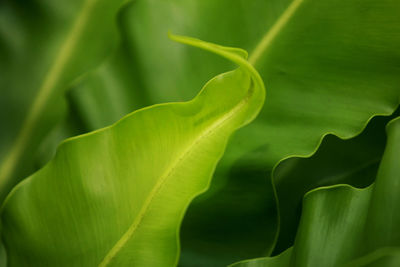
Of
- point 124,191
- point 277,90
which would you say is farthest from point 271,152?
point 124,191

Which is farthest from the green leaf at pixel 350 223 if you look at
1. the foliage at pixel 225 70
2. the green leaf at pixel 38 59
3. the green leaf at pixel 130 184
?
the green leaf at pixel 38 59

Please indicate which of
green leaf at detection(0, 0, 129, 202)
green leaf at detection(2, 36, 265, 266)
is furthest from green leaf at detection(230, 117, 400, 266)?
green leaf at detection(0, 0, 129, 202)

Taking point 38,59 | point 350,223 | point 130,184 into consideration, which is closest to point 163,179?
point 130,184

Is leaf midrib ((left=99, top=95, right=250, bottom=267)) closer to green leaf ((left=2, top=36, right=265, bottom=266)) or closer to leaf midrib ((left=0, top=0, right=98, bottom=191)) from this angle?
green leaf ((left=2, top=36, right=265, bottom=266))

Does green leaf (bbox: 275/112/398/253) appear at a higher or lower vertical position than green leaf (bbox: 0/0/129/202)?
lower

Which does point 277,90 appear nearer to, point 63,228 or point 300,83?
point 300,83

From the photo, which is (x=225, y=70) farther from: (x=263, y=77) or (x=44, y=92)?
(x=44, y=92)
